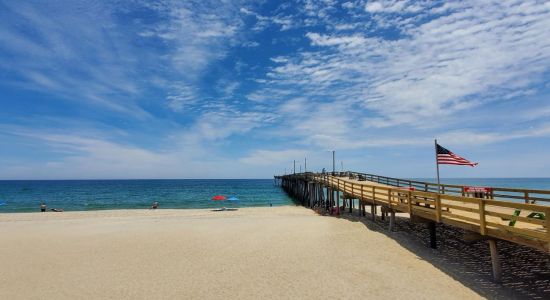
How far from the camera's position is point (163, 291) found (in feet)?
28.6

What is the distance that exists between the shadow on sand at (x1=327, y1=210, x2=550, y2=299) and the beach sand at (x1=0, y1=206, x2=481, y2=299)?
0.42m

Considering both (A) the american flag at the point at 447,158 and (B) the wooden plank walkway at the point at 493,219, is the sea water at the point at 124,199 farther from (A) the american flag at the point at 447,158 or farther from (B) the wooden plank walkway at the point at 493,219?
(B) the wooden plank walkway at the point at 493,219

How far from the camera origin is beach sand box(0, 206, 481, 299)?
853cm

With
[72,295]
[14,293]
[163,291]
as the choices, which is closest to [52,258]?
[14,293]

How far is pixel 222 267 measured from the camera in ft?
34.8

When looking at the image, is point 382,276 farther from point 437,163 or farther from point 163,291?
point 437,163

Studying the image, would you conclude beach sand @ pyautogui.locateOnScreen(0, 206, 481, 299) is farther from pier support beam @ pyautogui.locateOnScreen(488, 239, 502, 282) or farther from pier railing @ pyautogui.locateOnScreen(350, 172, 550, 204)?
pier railing @ pyautogui.locateOnScreen(350, 172, 550, 204)

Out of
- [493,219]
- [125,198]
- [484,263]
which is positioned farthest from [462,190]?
[125,198]

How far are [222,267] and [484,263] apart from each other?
801cm

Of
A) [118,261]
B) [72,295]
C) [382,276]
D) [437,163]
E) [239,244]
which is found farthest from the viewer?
[437,163]

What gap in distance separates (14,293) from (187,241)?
6434 millimetres

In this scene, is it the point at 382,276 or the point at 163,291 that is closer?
the point at 163,291

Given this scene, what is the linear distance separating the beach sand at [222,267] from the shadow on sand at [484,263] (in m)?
0.42

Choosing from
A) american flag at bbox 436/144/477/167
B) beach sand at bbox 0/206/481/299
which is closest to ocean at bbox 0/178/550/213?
beach sand at bbox 0/206/481/299
